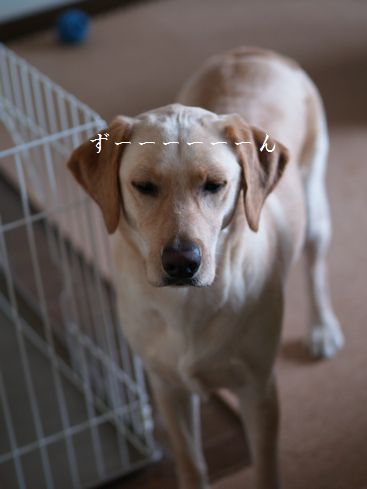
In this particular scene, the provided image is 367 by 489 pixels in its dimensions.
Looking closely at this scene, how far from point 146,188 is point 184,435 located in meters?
0.62

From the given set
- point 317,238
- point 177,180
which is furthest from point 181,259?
point 317,238

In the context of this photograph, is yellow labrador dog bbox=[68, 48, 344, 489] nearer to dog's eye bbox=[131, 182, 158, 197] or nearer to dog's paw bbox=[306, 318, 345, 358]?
dog's eye bbox=[131, 182, 158, 197]

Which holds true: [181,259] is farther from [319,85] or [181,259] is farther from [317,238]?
[319,85]

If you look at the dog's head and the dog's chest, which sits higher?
the dog's head

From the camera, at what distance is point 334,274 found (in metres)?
2.26

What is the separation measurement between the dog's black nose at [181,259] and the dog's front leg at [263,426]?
0.41 meters

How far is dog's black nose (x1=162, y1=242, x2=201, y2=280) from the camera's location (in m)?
1.17

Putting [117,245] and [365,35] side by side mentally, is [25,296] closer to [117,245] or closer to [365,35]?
[117,245]

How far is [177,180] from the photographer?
1189mm

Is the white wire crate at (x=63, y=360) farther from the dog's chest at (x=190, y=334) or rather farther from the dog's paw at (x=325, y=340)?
the dog's paw at (x=325, y=340)

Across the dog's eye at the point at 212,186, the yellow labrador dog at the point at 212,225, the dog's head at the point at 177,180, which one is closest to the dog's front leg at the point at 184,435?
the yellow labrador dog at the point at 212,225

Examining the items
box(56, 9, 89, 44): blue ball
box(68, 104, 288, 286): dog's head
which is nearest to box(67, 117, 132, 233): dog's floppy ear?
box(68, 104, 288, 286): dog's head

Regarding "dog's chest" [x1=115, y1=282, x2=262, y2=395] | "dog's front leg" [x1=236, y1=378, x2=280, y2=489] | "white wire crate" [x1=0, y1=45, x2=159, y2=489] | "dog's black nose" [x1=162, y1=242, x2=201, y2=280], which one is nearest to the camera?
"dog's black nose" [x1=162, y1=242, x2=201, y2=280]

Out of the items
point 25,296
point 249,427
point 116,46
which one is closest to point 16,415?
point 25,296
